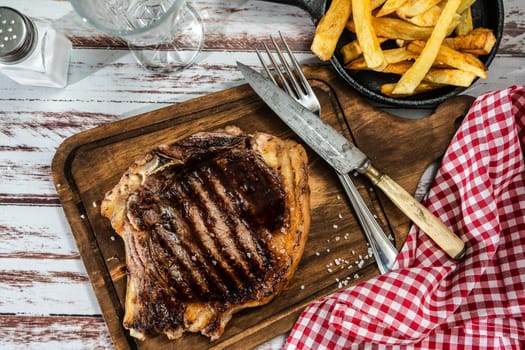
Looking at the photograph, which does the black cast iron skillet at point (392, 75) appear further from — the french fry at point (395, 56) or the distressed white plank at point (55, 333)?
the distressed white plank at point (55, 333)

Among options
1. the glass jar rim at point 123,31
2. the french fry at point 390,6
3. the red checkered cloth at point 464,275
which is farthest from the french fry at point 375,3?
the glass jar rim at point 123,31

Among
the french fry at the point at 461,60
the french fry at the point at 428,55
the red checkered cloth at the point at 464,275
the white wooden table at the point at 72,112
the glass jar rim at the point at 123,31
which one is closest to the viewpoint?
the glass jar rim at the point at 123,31

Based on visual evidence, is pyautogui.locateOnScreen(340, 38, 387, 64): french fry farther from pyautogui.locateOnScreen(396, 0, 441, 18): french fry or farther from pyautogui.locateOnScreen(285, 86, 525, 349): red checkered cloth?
pyautogui.locateOnScreen(285, 86, 525, 349): red checkered cloth

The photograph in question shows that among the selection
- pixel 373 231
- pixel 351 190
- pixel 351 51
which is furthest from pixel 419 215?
pixel 351 51

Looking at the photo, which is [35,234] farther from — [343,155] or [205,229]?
[343,155]

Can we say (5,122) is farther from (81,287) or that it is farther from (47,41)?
(81,287)

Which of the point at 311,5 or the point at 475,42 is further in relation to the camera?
the point at 311,5
